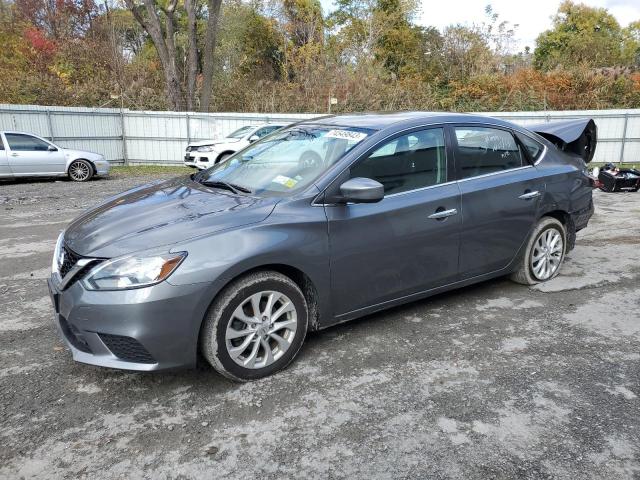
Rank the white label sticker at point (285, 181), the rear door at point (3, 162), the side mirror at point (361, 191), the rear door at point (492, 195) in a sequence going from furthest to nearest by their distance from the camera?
the rear door at point (3, 162), the rear door at point (492, 195), the white label sticker at point (285, 181), the side mirror at point (361, 191)

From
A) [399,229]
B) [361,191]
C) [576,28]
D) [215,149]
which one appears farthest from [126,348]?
[576,28]

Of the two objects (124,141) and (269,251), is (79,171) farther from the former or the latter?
(269,251)

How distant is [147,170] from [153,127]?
273 centimetres

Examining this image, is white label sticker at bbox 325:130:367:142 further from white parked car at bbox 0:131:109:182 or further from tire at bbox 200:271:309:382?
white parked car at bbox 0:131:109:182

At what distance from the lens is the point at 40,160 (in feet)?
44.2

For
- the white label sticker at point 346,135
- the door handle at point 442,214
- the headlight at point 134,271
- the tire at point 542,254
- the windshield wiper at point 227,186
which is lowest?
the tire at point 542,254

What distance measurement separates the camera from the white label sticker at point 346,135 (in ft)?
12.5

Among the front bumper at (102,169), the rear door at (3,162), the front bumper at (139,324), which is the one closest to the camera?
the front bumper at (139,324)

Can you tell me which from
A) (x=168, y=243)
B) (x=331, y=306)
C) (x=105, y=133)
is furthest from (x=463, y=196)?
(x=105, y=133)

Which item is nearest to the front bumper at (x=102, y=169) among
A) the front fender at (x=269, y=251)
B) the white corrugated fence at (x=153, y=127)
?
the white corrugated fence at (x=153, y=127)

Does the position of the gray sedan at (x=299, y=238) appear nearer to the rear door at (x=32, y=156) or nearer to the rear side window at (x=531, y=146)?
the rear side window at (x=531, y=146)

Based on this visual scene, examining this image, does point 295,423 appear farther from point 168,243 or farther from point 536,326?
point 536,326

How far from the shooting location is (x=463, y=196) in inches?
161

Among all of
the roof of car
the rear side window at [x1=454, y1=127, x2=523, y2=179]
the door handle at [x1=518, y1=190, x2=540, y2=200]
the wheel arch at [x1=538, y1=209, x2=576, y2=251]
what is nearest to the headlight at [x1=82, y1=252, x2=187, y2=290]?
the roof of car
